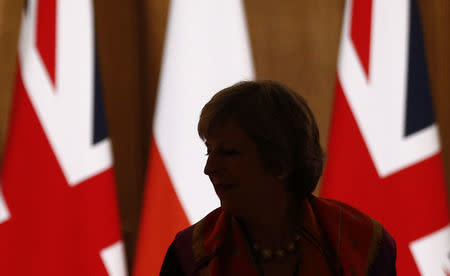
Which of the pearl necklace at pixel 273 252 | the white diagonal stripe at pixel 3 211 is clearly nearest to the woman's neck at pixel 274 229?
the pearl necklace at pixel 273 252

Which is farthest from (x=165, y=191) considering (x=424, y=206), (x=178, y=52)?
(x=424, y=206)

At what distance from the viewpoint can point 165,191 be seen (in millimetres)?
1912

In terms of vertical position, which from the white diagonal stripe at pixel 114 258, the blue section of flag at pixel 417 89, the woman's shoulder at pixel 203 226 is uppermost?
the woman's shoulder at pixel 203 226

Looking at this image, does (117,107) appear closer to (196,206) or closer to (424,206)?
(196,206)

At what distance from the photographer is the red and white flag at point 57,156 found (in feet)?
6.19

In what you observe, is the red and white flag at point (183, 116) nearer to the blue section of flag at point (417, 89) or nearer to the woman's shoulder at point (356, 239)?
the blue section of flag at point (417, 89)

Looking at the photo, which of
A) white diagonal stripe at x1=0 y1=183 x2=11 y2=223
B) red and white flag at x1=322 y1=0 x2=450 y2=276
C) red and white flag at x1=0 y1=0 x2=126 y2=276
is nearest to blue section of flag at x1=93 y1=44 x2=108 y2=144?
red and white flag at x1=0 y1=0 x2=126 y2=276

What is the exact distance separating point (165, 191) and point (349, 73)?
0.69 m

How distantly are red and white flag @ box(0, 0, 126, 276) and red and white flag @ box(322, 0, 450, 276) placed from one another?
2.43 ft

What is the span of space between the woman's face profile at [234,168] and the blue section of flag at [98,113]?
3.45 feet

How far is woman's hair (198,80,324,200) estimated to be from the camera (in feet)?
2.93

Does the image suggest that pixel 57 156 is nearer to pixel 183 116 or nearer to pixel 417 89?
pixel 183 116

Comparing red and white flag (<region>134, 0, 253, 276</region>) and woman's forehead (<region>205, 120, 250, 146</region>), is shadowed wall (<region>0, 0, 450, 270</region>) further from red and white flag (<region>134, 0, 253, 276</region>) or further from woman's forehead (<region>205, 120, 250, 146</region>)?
woman's forehead (<region>205, 120, 250, 146</region>)

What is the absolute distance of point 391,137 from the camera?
1906 millimetres
